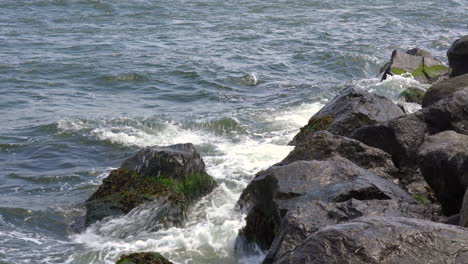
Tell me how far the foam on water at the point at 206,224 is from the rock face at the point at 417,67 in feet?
19.4

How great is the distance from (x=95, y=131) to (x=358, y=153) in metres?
7.26

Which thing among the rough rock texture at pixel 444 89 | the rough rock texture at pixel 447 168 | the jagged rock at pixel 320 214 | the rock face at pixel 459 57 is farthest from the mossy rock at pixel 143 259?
the rock face at pixel 459 57

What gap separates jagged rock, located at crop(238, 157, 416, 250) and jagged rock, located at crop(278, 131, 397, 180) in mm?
662

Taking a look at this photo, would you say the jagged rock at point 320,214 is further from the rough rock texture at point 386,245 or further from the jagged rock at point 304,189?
the rough rock texture at point 386,245

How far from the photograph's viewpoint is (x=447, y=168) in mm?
7934

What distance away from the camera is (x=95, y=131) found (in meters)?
14.8

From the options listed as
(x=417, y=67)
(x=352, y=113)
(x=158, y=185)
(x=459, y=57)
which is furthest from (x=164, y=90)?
(x=158, y=185)

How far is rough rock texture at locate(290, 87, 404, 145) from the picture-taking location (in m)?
11.4

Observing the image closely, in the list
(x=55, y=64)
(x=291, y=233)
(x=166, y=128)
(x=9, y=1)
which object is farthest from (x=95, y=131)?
(x=9, y=1)

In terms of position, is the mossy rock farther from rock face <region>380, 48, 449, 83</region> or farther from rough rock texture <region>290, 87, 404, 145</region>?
rock face <region>380, 48, 449, 83</region>

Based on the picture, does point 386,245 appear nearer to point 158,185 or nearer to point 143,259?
point 143,259

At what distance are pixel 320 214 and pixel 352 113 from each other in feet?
16.6

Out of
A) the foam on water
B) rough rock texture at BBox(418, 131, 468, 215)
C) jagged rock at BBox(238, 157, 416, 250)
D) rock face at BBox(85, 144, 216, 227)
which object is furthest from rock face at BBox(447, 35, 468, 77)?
jagged rock at BBox(238, 157, 416, 250)

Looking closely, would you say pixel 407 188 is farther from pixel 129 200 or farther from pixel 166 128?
pixel 166 128
